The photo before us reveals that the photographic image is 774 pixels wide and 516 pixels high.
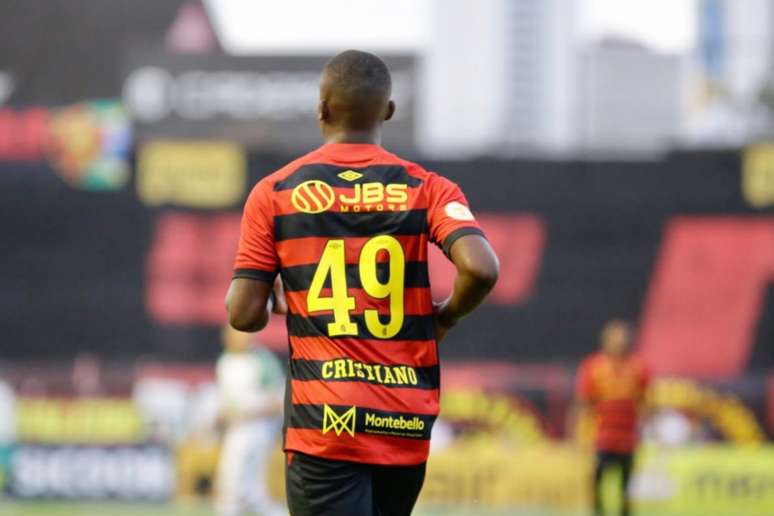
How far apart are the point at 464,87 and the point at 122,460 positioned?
236 ft

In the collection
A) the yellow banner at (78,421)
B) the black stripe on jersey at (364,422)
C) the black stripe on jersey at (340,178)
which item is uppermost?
the black stripe on jersey at (340,178)

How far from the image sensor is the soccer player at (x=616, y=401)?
13562 millimetres

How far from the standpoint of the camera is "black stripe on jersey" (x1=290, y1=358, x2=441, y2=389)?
4492mm

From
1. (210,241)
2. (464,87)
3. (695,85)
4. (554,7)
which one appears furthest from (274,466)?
(554,7)

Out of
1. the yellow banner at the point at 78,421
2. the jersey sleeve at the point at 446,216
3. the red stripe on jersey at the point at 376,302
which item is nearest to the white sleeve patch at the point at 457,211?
the jersey sleeve at the point at 446,216

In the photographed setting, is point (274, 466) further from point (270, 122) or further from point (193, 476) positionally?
point (270, 122)

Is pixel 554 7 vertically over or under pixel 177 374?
over

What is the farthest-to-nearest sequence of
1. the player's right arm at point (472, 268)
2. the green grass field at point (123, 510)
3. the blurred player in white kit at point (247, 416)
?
the green grass field at point (123, 510), the blurred player in white kit at point (247, 416), the player's right arm at point (472, 268)

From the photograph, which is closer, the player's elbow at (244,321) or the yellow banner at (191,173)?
the player's elbow at (244,321)

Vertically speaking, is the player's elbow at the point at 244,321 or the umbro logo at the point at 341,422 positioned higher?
the player's elbow at the point at 244,321

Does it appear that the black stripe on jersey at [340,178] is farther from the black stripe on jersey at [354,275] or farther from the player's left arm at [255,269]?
the black stripe on jersey at [354,275]

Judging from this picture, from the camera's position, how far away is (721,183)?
1648cm

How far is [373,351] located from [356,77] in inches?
31.1

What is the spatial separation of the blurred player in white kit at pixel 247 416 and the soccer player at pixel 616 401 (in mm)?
2921
